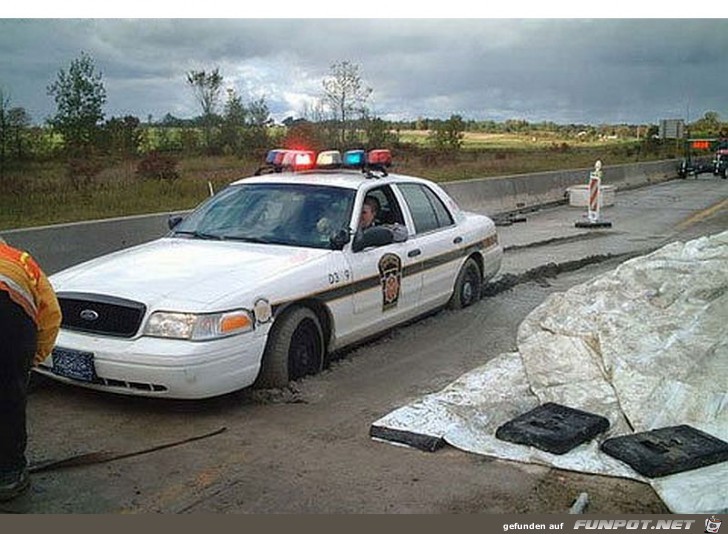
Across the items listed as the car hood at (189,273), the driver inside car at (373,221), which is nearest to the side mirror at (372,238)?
the driver inside car at (373,221)

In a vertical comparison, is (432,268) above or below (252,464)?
above

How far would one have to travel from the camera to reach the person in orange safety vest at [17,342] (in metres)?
3.95

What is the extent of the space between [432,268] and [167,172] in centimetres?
1534

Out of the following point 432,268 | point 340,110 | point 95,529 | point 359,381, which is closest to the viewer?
point 95,529

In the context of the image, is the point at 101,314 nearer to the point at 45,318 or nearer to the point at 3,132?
the point at 45,318

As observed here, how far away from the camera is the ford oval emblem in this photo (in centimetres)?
530

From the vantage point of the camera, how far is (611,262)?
12.1 meters

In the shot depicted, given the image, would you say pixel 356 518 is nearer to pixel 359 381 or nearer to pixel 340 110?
pixel 359 381

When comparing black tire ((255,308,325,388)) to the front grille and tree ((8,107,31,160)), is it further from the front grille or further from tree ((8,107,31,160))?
tree ((8,107,31,160))

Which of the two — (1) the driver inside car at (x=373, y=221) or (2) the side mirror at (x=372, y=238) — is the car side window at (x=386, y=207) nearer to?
(1) the driver inside car at (x=373, y=221)

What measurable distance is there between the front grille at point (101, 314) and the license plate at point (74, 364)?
0.17m

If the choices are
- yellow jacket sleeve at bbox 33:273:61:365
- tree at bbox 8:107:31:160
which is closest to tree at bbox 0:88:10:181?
tree at bbox 8:107:31:160

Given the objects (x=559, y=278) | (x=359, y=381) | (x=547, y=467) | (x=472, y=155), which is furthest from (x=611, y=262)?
(x=472, y=155)

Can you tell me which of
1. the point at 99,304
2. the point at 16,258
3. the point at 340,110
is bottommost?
the point at 99,304
